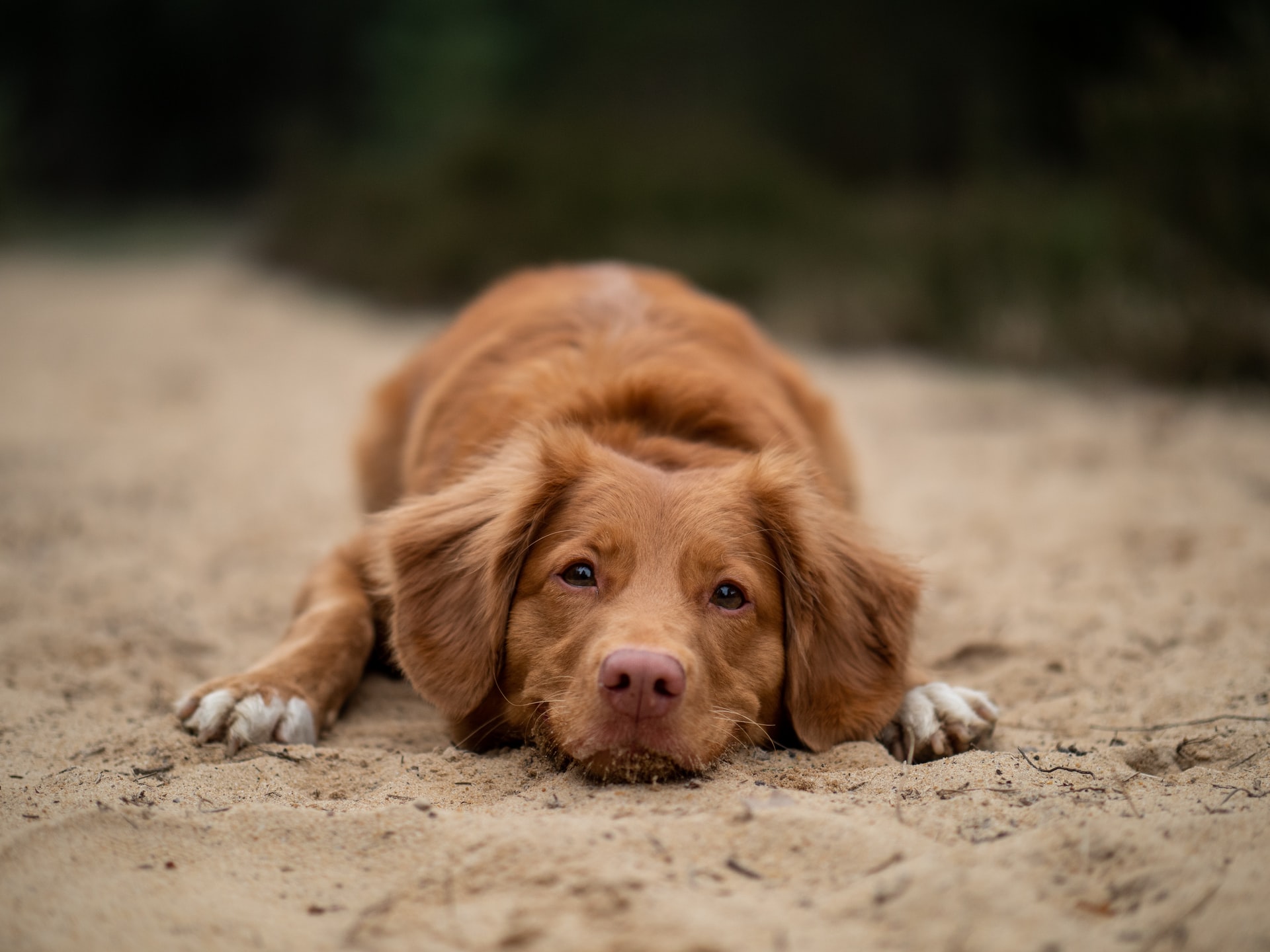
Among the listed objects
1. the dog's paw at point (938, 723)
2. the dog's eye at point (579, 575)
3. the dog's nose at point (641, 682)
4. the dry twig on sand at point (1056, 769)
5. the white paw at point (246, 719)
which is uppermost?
the dog's eye at point (579, 575)

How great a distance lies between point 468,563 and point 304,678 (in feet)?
1.90

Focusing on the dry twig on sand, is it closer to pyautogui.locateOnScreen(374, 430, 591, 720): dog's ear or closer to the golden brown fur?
the golden brown fur

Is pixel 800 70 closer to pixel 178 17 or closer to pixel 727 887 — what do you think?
pixel 178 17

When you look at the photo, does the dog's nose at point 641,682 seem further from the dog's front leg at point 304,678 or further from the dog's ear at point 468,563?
the dog's front leg at point 304,678

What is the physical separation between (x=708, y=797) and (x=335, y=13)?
30733 millimetres

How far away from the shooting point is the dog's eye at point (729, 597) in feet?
9.57

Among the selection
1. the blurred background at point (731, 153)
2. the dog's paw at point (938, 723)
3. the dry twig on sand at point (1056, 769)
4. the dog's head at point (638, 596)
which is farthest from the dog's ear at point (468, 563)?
the blurred background at point (731, 153)

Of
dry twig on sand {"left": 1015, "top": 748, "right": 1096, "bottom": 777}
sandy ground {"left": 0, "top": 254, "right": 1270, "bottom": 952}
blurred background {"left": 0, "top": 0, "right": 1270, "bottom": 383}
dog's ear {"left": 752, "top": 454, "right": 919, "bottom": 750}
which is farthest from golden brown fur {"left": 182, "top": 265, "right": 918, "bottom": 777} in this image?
blurred background {"left": 0, "top": 0, "right": 1270, "bottom": 383}

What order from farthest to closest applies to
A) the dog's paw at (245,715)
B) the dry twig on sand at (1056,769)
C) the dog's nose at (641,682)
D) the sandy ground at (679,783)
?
the dog's paw at (245,715) → the dry twig on sand at (1056,769) → the dog's nose at (641,682) → the sandy ground at (679,783)

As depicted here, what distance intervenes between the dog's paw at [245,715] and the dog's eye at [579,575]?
2.67 feet

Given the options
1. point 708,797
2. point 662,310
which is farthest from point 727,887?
point 662,310

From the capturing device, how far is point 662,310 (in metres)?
4.03

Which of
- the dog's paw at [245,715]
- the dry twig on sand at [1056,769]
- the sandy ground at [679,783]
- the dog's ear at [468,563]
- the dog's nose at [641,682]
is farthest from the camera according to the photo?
the dog's ear at [468,563]

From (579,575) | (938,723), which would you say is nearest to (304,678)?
(579,575)
